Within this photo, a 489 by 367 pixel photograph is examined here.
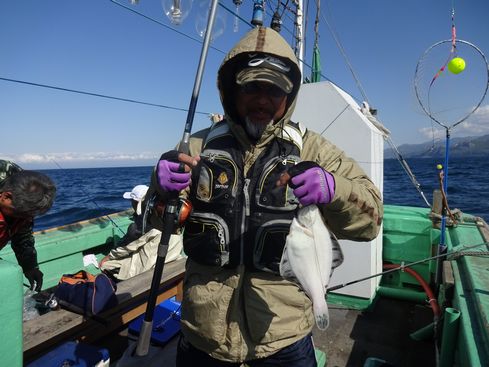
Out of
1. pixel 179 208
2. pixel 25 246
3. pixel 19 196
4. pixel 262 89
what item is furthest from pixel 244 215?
pixel 25 246

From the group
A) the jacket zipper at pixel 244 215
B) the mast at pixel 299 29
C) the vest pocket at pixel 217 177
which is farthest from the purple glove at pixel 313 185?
the mast at pixel 299 29

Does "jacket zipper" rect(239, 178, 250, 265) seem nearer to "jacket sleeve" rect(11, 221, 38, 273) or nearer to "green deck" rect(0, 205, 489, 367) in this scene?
"green deck" rect(0, 205, 489, 367)

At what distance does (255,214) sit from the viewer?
204cm

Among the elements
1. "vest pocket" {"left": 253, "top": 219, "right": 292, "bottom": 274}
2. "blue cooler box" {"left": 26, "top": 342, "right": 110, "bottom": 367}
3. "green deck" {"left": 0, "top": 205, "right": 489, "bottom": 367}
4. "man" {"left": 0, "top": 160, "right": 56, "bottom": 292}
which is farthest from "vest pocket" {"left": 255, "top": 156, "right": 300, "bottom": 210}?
"man" {"left": 0, "top": 160, "right": 56, "bottom": 292}

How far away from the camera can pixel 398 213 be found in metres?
6.02

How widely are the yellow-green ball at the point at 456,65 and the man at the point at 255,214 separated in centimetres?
368

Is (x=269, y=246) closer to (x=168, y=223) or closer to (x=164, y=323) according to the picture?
(x=168, y=223)

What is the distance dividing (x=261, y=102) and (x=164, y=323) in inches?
122

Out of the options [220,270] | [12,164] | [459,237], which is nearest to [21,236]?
[12,164]

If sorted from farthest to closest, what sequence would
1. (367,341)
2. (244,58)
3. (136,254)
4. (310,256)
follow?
(136,254) < (367,341) < (244,58) < (310,256)

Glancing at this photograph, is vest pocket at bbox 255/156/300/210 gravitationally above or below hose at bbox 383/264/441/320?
above

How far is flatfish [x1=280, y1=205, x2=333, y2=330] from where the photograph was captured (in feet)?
6.16

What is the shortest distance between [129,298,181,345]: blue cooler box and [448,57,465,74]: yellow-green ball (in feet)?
16.8

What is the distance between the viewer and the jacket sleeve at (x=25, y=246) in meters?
3.70
